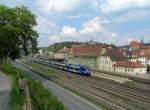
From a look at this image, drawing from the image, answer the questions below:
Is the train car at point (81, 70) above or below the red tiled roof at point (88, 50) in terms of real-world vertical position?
below

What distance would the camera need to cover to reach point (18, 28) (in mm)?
74750

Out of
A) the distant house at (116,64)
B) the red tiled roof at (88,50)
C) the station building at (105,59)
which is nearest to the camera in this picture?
the distant house at (116,64)

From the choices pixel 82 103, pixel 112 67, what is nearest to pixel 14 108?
pixel 82 103

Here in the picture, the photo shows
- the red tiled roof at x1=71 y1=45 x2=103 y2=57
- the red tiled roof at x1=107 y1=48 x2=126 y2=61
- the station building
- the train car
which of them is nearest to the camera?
the train car

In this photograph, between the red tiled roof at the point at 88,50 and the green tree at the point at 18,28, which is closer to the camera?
the green tree at the point at 18,28

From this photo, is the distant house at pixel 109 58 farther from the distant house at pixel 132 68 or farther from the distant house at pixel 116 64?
the distant house at pixel 132 68

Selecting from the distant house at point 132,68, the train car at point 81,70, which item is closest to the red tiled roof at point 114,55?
the distant house at point 132,68

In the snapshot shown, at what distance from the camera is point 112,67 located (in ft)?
353

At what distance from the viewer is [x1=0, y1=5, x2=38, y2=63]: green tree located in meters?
74.9

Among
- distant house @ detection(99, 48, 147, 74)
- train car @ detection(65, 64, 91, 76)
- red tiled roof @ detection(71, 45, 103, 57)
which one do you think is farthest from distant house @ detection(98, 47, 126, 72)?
train car @ detection(65, 64, 91, 76)

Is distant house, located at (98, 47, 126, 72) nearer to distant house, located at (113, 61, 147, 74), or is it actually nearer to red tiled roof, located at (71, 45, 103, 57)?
red tiled roof, located at (71, 45, 103, 57)

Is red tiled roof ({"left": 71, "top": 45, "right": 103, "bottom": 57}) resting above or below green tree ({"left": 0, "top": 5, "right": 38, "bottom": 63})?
below

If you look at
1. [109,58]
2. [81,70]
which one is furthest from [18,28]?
[109,58]

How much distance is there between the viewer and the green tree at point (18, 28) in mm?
74938
